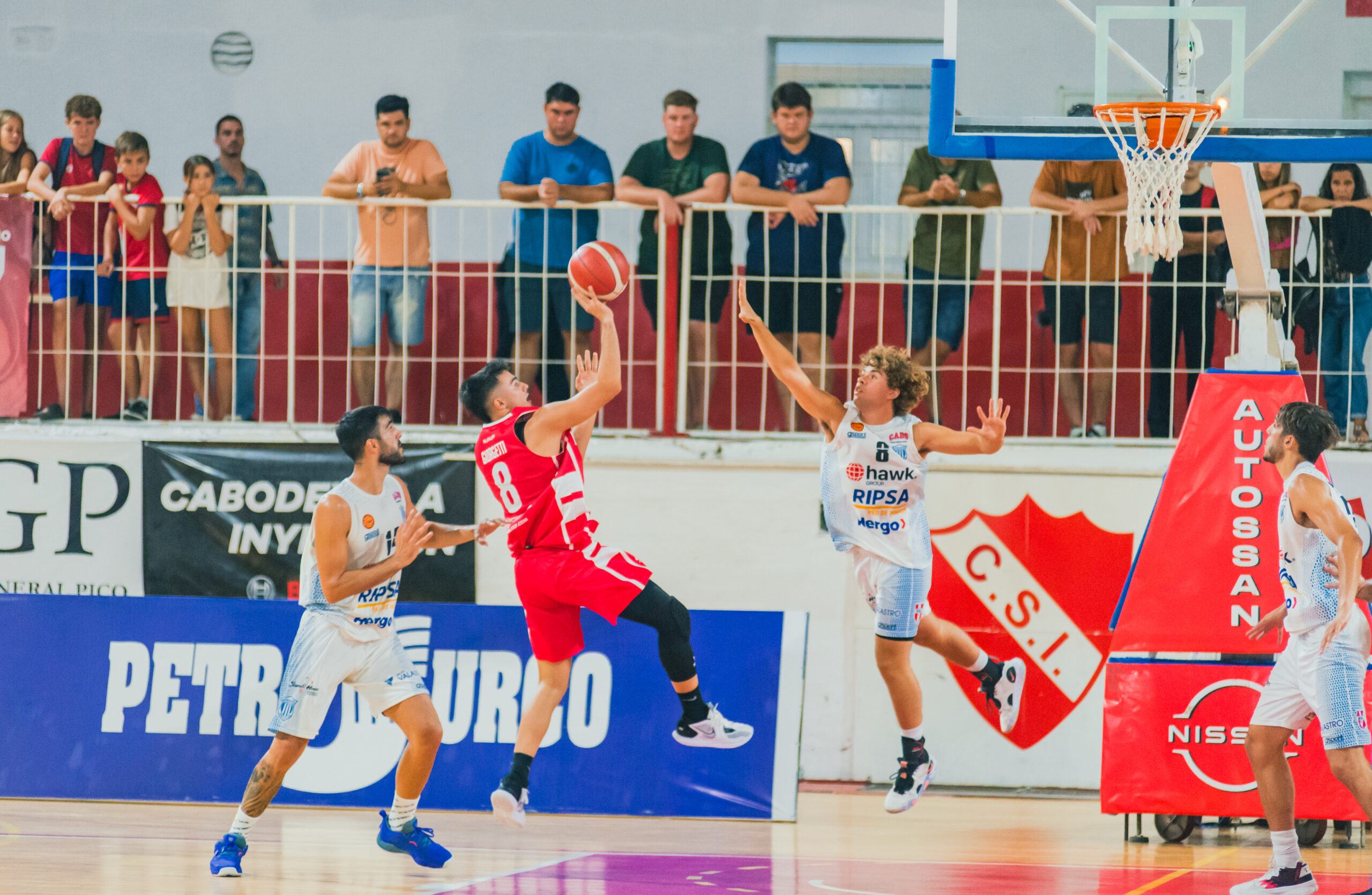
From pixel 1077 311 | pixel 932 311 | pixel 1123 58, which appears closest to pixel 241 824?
pixel 1123 58

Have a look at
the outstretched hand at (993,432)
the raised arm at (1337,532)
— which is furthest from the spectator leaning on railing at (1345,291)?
the outstretched hand at (993,432)

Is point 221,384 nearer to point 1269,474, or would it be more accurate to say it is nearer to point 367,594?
point 367,594

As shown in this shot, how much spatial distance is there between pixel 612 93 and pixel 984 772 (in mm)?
6550

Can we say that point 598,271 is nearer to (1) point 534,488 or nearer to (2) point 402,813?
(1) point 534,488

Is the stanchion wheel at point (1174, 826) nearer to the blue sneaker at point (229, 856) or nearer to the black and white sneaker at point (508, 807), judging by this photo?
the black and white sneaker at point (508, 807)

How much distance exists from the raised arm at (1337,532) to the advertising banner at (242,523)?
5.68 meters

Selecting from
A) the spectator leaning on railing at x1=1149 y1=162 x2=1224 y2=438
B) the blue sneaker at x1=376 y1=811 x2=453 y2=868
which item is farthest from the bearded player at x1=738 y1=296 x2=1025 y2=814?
the spectator leaning on railing at x1=1149 y1=162 x2=1224 y2=438

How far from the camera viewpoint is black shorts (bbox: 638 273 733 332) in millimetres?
10656

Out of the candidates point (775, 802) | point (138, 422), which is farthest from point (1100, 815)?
point (138, 422)

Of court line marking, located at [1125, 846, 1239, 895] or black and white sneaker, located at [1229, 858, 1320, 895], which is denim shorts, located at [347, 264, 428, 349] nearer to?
court line marking, located at [1125, 846, 1239, 895]

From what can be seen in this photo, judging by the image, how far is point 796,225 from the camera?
1046 cm

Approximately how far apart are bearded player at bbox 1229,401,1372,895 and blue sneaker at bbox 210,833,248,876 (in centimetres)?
449

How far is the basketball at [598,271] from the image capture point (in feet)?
24.1

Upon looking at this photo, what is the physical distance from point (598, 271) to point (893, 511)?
6.11 ft
